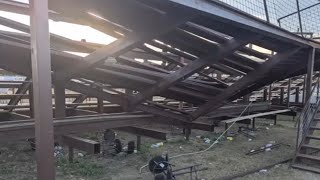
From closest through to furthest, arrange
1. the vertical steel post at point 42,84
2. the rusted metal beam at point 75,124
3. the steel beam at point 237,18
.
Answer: the vertical steel post at point 42,84 → the steel beam at point 237,18 → the rusted metal beam at point 75,124

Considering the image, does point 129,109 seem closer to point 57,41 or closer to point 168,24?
point 57,41

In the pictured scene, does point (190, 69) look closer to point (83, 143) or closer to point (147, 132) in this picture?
point (147, 132)

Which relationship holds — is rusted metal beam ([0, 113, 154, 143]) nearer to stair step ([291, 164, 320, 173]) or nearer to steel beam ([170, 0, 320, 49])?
steel beam ([170, 0, 320, 49])

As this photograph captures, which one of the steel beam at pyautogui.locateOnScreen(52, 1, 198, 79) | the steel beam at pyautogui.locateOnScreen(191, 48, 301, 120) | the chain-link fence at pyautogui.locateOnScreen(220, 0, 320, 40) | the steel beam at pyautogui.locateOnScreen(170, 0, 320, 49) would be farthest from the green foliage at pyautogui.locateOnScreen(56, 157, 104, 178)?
the chain-link fence at pyautogui.locateOnScreen(220, 0, 320, 40)

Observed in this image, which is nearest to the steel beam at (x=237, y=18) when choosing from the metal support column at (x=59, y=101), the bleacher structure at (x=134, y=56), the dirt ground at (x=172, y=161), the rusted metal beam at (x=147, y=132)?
the bleacher structure at (x=134, y=56)

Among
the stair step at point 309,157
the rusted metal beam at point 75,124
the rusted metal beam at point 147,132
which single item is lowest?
the stair step at point 309,157

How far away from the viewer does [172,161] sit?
670 centimetres

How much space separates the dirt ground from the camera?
5680mm

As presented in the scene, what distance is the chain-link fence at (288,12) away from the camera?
535cm

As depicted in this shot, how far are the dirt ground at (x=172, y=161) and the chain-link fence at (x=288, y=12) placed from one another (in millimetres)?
2572

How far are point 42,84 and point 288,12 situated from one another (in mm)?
6500

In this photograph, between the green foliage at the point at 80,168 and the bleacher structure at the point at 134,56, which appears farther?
the green foliage at the point at 80,168

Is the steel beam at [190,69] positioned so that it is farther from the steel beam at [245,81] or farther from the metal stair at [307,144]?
the metal stair at [307,144]

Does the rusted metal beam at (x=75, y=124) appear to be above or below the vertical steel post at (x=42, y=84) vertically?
below
